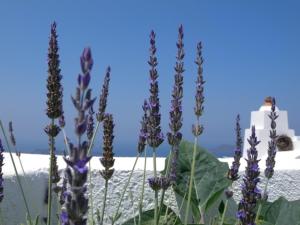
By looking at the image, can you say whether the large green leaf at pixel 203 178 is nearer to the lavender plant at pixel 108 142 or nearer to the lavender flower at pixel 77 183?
the lavender plant at pixel 108 142

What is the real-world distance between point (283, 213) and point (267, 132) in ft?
24.9

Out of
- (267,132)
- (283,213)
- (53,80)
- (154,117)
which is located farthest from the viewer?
(267,132)

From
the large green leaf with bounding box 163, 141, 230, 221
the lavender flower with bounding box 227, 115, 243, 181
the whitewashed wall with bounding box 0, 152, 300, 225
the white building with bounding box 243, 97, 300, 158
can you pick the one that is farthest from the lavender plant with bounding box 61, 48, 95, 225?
the white building with bounding box 243, 97, 300, 158

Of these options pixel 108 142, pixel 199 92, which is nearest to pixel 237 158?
pixel 199 92

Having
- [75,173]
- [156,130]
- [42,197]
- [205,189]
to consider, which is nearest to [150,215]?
[205,189]

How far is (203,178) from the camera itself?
2.67 m

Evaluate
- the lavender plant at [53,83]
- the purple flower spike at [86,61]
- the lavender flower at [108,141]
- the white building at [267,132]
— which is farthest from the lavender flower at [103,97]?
the white building at [267,132]

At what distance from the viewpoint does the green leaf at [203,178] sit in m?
2.54

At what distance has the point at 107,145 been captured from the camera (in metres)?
1.75

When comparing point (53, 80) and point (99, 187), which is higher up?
point (53, 80)

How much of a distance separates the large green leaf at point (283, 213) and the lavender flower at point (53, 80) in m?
1.30

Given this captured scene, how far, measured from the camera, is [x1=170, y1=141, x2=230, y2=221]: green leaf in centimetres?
254

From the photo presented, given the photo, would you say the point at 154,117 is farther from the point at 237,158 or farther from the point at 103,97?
the point at 237,158

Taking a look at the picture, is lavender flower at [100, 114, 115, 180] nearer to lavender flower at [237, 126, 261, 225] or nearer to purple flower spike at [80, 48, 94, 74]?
lavender flower at [237, 126, 261, 225]
